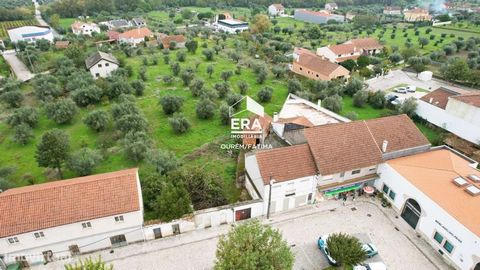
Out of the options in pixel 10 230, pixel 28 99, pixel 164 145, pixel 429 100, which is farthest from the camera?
pixel 28 99

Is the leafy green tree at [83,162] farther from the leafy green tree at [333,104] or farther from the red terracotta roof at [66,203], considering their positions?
the leafy green tree at [333,104]

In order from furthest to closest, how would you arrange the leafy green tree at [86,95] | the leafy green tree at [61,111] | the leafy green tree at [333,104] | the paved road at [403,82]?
the paved road at [403,82] < the leafy green tree at [86,95] < the leafy green tree at [333,104] < the leafy green tree at [61,111]

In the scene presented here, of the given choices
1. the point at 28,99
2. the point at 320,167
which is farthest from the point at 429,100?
the point at 28,99

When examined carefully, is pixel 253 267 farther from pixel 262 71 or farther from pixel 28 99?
pixel 28 99

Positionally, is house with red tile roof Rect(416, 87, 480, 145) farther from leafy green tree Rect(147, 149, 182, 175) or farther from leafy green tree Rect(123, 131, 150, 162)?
leafy green tree Rect(123, 131, 150, 162)

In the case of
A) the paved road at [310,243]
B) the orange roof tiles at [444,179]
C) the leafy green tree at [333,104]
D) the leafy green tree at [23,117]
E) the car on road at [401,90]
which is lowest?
the paved road at [310,243]

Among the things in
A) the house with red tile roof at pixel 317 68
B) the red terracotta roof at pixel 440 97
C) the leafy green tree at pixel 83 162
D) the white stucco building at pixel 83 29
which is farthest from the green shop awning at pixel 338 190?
the white stucco building at pixel 83 29
